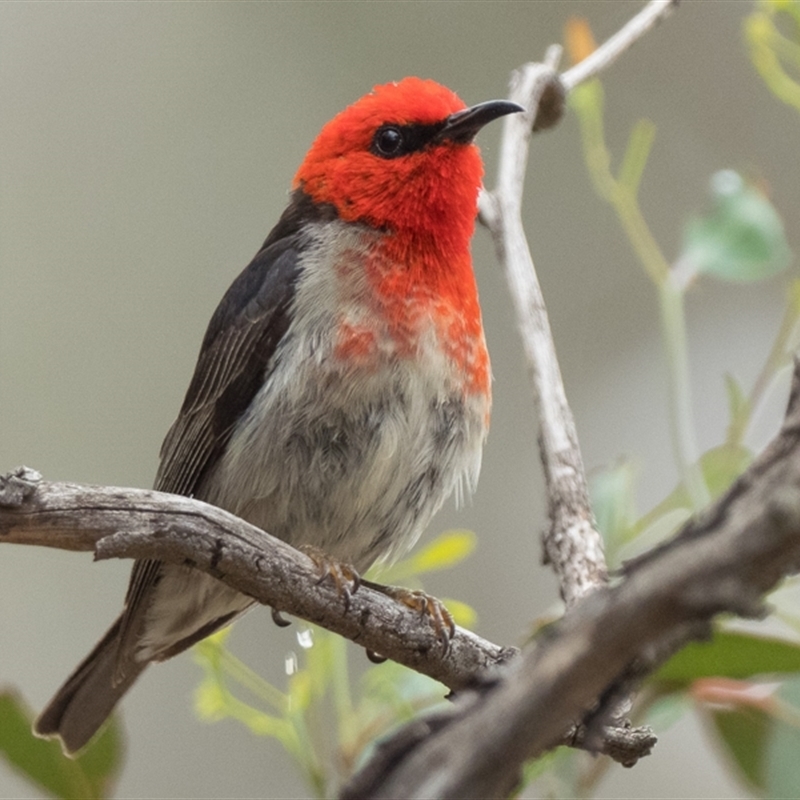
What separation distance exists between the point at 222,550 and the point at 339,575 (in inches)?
18.3

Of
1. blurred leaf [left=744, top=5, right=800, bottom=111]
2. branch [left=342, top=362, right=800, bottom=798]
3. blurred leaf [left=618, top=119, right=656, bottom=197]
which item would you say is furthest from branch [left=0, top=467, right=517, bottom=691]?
blurred leaf [left=744, top=5, right=800, bottom=111]

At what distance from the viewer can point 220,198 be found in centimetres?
726

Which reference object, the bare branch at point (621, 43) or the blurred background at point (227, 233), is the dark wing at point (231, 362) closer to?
the bare branch at point (621, 43)

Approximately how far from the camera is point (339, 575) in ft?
8.63

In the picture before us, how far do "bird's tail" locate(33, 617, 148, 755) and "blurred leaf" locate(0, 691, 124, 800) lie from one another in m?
0.47

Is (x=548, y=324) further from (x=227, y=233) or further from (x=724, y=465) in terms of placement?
(x=227, y=233)

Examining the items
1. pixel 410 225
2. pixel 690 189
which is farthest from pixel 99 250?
pixel 410 225

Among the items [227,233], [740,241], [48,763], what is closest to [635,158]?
[740,241]

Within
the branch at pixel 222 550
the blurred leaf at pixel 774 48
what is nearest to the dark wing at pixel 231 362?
the branch at pixel 222 550

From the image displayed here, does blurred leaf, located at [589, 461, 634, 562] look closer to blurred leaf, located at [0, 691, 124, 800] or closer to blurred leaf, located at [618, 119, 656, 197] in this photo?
blurred leaf, located at [618, 119, 656, 197]

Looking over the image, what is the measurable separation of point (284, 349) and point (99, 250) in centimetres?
444

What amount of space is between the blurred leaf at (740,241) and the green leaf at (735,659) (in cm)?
120

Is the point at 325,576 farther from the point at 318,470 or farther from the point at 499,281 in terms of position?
the point at 499,281

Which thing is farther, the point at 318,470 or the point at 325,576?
the point at 318,470
